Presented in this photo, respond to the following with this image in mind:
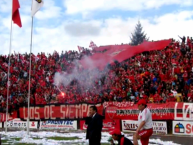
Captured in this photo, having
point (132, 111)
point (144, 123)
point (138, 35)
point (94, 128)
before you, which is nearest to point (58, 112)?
point (132, 111)

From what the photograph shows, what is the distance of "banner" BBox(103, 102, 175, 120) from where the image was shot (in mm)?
20156

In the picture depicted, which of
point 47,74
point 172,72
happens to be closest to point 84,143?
point 172,72

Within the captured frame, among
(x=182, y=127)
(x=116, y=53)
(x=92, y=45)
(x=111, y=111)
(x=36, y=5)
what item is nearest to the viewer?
(x=182, y=127)

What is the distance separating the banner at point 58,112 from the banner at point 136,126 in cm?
198

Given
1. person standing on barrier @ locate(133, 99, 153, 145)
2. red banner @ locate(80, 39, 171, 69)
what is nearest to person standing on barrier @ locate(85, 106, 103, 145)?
person standing on barrier @ locate(133, 99, 153, 145)

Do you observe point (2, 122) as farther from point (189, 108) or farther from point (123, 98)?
point (189, 108)

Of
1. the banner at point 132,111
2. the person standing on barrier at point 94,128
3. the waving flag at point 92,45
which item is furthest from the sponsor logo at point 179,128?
the waving flag at point 92,45

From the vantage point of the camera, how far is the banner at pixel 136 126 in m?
20.3

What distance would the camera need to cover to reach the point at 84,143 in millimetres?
14914

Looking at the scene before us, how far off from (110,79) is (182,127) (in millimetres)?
9455

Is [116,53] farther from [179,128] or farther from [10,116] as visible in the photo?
[179,128]

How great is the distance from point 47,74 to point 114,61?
641 centimetres

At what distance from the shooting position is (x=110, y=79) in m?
27.8

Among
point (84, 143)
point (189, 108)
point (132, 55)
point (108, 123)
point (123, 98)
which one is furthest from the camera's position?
point (132, 55)
